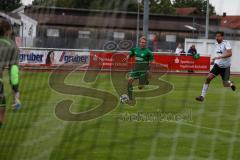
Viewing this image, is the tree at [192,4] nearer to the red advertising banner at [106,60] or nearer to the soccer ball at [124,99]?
the soccer ball at [124,99]

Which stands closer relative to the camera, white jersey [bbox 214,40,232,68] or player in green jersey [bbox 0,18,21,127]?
player in green jersey [bbox 0,18,21,127]

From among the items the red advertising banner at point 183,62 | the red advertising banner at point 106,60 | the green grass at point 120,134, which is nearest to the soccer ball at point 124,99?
the green grass at point 120,134

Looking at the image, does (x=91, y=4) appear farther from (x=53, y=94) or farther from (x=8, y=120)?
(x=53, y=94)

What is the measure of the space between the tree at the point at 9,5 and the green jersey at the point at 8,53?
2.66ft

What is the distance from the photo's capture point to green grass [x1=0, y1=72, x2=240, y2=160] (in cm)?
893

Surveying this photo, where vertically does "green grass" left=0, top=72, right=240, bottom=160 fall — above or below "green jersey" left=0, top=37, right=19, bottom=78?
below

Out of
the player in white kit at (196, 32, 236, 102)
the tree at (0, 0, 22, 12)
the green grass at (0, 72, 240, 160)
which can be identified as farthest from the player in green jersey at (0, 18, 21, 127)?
the player in white kit at (196, 32, 236, 102)

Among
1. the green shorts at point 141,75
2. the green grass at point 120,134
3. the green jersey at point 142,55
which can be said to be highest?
the green jersey at point 142,55

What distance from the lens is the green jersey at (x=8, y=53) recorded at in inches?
352

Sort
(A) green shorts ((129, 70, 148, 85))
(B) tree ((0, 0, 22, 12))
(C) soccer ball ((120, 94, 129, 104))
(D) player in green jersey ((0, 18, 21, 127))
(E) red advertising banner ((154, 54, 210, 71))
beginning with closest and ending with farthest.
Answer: (D) player in green jersey ((0, 18, 21, 127))
(B) tree ((0, 0, 22, 12))
(C) soccer ball ((120, 94, 129, 104))
(A) green shorts ((129, 70, 148, 85))
(E) red advertising banner ((154, 54, 210, 71))

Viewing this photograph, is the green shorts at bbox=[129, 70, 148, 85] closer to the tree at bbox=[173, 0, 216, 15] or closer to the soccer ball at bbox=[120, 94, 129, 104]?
the soccer ball at bbox=[120, 94, 129, 104]

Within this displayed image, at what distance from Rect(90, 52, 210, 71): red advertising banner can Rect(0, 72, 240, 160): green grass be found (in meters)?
9.26

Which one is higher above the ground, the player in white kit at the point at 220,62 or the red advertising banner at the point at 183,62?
the player in white kit at the point at 220,62

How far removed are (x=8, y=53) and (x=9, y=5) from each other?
4.04ft
